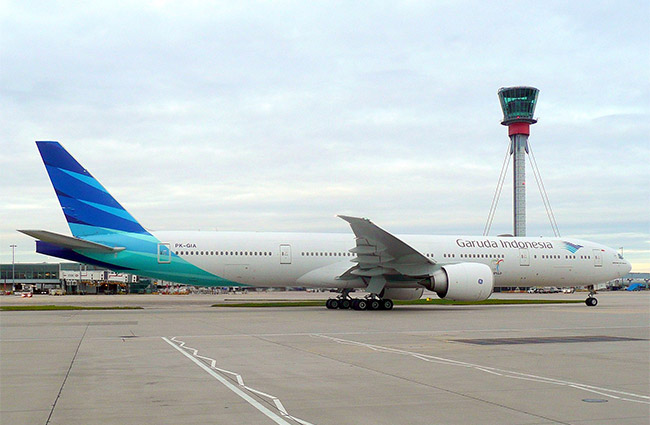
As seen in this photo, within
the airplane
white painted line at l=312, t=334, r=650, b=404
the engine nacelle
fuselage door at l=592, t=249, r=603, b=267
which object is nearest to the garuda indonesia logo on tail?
fuselage door at l=592, t=249, r=603, b=267

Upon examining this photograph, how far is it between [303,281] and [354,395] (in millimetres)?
19922

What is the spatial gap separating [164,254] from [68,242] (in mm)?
3624

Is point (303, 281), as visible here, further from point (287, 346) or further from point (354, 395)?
point (354, 395)

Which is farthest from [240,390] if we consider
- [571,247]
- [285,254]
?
[571,247]

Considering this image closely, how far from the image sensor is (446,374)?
8648mm

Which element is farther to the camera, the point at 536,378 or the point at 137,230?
the point at 137,230

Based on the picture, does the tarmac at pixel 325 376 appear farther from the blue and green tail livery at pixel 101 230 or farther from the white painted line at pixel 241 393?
the blue and green tail livery at pixel 101 230

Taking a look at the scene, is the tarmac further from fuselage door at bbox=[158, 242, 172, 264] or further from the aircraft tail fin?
the aircraft tail fin

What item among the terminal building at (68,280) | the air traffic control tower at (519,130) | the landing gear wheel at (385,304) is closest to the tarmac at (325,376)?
the landing gear wheel at (385,304)

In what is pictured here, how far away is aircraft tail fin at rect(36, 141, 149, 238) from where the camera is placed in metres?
24.8

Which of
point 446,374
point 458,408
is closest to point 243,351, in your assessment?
point 446,374

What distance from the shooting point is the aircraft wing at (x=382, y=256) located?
23.8m

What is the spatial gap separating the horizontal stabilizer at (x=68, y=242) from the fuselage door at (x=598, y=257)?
73.0ft

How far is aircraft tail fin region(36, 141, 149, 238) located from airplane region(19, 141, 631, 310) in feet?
0.12
